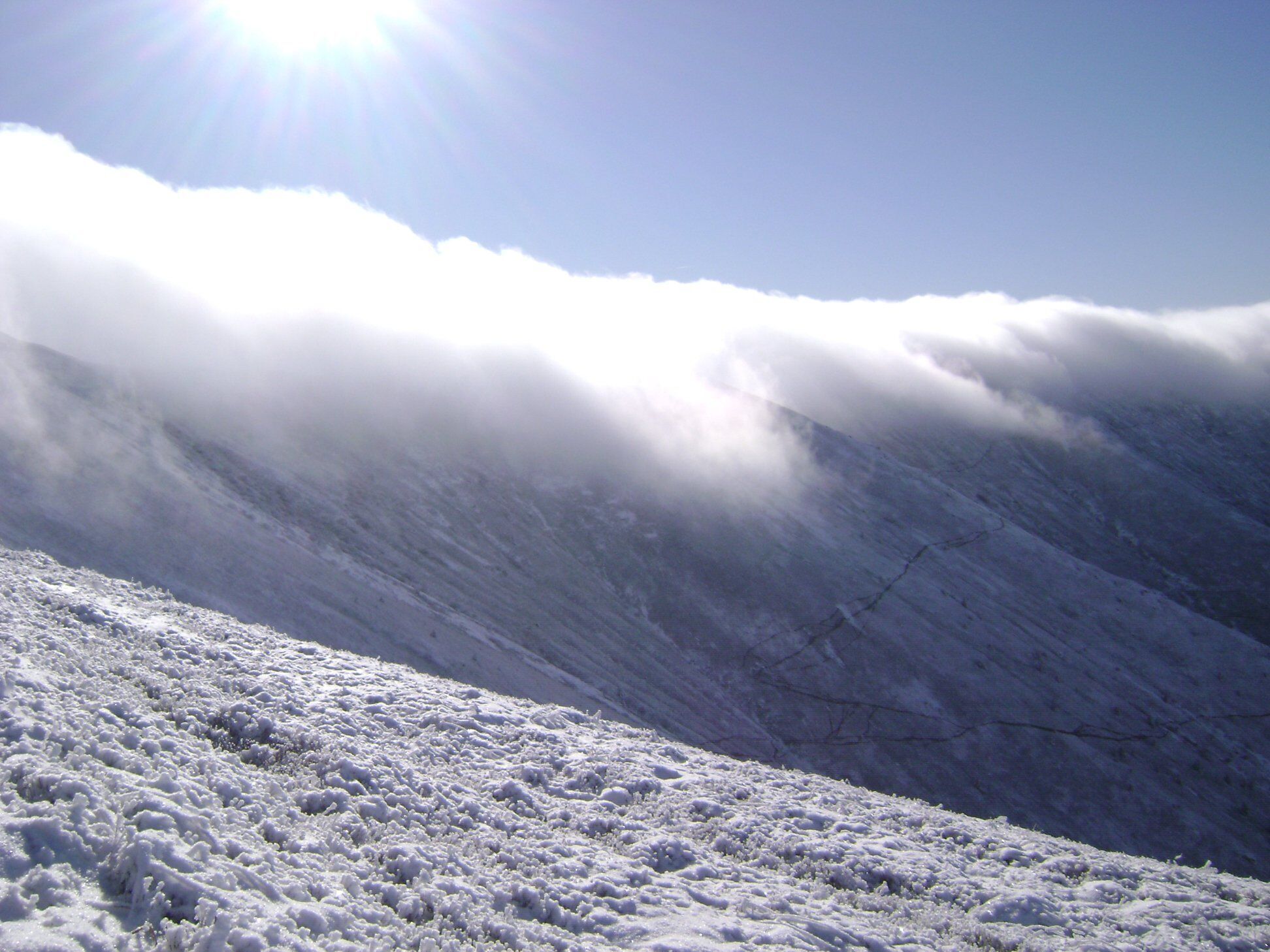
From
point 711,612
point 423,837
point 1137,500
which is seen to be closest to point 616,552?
point 711,612

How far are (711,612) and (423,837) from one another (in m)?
28.3

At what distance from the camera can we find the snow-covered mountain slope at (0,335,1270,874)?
23.5m

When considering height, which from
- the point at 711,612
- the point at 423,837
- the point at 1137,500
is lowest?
the point at 711,612

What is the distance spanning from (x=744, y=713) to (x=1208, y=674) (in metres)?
28.2

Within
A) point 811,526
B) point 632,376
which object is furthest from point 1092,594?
point 632,376

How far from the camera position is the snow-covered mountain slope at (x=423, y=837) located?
6031 millimetres

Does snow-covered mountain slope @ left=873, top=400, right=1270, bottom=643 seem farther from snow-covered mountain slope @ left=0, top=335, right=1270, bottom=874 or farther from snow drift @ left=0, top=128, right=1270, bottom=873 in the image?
snow-covered mountain slope @ left=0, top=335, right=1270, bottom=874

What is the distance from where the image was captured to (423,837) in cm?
838

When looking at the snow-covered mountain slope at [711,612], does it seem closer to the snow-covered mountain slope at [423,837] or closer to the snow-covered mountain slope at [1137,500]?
the snow-covered mountain slope at [423,837]

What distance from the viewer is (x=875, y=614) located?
38219 mm

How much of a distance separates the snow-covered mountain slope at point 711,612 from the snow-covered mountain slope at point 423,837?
960 cm

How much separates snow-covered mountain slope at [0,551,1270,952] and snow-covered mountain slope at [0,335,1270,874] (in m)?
9.60

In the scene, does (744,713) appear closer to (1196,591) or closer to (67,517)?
(67,517)

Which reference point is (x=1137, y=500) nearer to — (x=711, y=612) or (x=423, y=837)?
(x=711, y=612)
